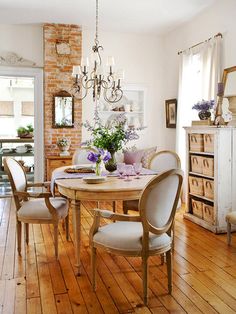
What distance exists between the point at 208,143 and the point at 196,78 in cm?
166

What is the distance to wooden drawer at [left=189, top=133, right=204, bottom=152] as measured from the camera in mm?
4381

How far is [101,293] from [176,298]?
22.0 inches

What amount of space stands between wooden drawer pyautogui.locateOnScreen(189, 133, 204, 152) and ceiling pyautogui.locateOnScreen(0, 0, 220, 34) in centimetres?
188

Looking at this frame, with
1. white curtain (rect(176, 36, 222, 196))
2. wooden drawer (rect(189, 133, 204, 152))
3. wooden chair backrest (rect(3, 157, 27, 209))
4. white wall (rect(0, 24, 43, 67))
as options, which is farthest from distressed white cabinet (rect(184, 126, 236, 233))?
white wall (rect(0, 24, 43, 67))

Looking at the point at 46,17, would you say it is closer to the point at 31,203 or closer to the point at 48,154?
the point at 48,154

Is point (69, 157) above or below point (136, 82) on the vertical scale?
below

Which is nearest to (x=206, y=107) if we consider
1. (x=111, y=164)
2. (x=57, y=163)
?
(x=111, y=164)

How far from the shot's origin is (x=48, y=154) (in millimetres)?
6004

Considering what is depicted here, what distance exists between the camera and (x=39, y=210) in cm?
329

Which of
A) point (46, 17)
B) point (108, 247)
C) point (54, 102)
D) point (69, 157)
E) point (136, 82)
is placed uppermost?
point (46, 17)

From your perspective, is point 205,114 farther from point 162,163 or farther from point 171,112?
point 171,112

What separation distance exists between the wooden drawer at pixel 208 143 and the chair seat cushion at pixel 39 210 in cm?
185

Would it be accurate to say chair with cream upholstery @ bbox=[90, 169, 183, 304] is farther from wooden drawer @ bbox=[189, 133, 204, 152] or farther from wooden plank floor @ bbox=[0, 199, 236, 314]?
wooden drawer @ bbox=[189, 133, 204, 152]

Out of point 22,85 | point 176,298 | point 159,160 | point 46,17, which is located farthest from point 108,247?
point 22,85
